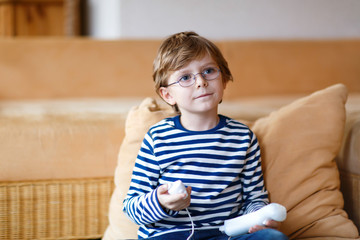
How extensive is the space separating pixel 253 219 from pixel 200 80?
0.37 meters

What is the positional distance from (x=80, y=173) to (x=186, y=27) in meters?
1.82

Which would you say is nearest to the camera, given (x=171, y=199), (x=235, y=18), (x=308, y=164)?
(x=171, y=199)

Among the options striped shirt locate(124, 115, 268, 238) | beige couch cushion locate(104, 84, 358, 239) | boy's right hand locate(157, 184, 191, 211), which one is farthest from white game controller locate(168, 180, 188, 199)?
beige couch cushion locate(104, 84, 358, 239)

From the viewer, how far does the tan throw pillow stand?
4.17 feet

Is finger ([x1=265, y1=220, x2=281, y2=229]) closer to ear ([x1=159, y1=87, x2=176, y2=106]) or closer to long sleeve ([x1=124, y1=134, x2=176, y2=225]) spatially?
long sleeve ([x1=124, y1=134, x2=176, y2=225])

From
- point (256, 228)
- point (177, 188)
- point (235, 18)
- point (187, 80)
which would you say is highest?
point (235, 18)

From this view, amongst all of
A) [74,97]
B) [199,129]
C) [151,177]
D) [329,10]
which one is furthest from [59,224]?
[329,10]

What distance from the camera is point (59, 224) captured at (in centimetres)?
151

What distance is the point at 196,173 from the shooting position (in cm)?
115

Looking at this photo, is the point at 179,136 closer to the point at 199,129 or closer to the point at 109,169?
the point at 199,129

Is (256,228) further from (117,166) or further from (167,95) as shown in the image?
(117,166)

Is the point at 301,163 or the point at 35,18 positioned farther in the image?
the point at 35,18

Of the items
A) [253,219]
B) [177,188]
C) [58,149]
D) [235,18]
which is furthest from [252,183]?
[235,18]

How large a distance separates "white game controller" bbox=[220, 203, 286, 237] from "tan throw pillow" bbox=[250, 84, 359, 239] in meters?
0.24
